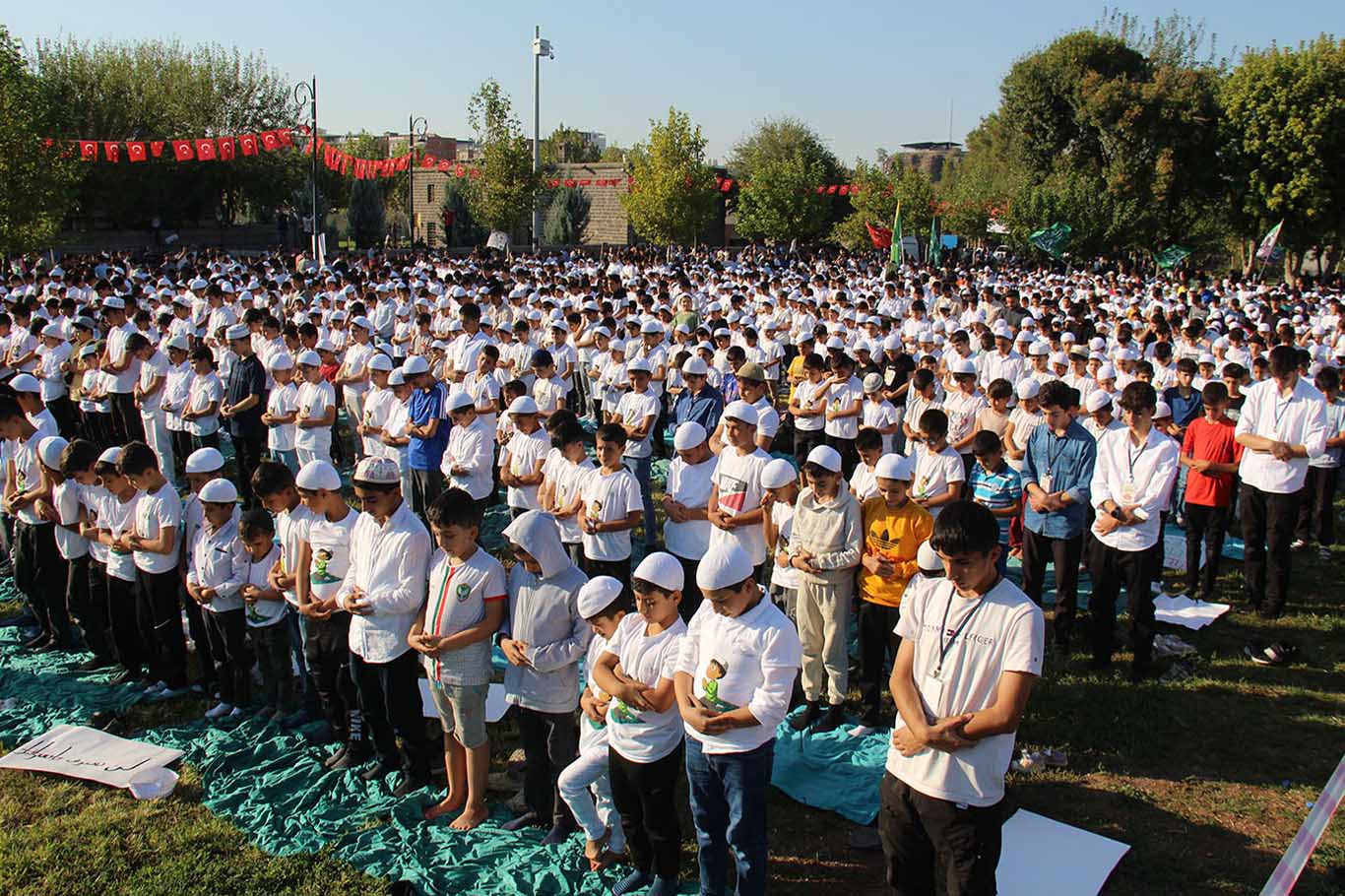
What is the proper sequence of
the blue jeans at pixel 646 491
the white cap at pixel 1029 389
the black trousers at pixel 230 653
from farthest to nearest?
the blue jeans at pixel 646 491 → the white cap at pixel 1029 389 → the black trousers at pixel 230 653

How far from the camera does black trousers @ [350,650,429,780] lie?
545 cm

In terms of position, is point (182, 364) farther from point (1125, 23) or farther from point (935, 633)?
point (1125, 23)

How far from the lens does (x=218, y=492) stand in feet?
20.2

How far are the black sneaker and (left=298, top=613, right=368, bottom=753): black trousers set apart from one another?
2558 millimetres

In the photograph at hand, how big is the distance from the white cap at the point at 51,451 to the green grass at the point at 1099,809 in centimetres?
186

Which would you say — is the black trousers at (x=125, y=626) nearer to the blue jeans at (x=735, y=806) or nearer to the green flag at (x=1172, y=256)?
the blue jeans at (x=735, y=806)

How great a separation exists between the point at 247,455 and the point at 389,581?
20.5ft

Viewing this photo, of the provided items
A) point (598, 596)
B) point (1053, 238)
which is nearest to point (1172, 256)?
point (1053, 238)

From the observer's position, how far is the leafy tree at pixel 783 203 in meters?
44.8

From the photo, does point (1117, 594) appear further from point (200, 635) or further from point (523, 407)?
point (200, 635)

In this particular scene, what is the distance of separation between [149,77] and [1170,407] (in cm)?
4910

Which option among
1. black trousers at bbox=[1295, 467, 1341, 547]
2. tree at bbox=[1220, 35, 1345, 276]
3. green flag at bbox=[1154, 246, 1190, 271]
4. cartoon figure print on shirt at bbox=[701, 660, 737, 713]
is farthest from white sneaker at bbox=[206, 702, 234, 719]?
tree at bbox=[1220, 35, 1345, 276]

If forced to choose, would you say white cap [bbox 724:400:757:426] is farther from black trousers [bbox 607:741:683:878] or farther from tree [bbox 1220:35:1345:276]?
tree [bbox 1220:35:1345:276]

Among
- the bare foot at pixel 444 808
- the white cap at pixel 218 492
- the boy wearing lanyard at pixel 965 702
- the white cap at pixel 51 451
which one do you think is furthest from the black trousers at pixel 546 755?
the white cap at pixel 51 451
